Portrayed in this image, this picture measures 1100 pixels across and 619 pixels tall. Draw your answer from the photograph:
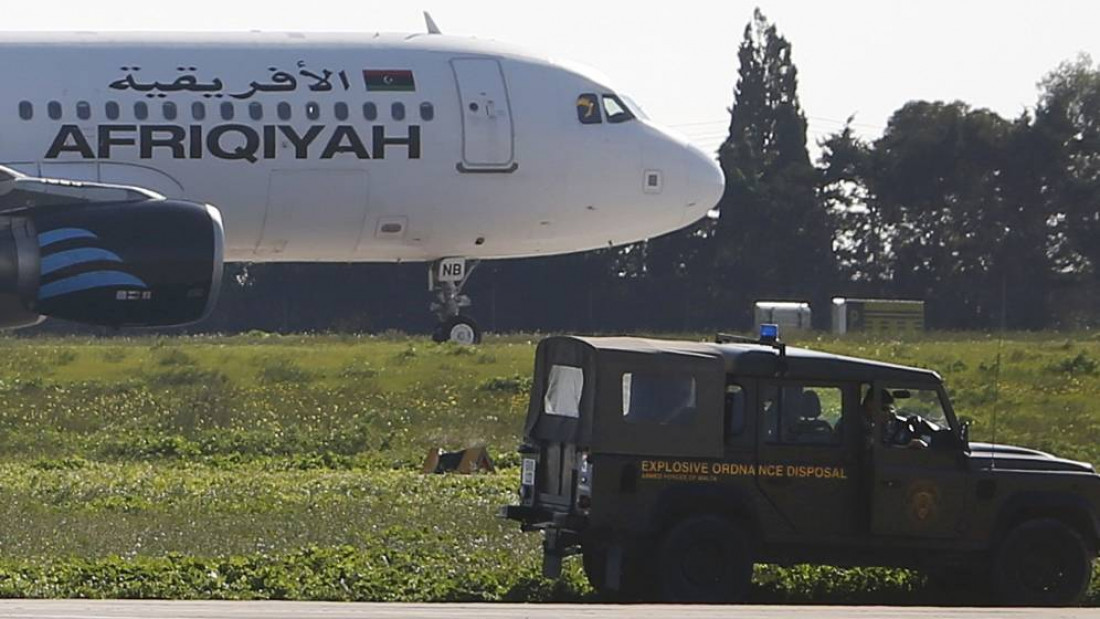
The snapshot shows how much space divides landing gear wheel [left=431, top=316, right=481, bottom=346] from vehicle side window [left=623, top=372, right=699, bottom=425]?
21.5m

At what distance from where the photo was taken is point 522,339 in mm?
42875

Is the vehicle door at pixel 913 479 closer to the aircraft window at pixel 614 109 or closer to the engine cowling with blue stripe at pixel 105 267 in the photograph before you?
the engine cowling with blue stripe at pixel 105 267

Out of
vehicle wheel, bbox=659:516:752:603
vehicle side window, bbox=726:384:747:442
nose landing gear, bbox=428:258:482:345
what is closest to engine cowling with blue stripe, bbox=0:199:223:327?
vehicle wheel, bbox=659:516:752:603

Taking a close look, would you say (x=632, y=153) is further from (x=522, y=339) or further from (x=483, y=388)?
(x=522, y=339)

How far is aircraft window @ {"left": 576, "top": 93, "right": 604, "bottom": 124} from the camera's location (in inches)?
1350

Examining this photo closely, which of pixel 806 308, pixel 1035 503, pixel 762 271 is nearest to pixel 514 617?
pixel 1035 503

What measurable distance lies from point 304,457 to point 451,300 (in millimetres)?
11083

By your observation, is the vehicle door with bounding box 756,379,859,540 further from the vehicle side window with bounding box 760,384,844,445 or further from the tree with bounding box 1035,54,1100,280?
the tree with bounding box 1035,54,1100,280

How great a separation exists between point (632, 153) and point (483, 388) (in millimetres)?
5644

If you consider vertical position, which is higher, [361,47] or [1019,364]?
[361,47]

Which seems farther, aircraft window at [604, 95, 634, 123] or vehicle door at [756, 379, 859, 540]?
aircraft window at [604, 95, 634, 123]

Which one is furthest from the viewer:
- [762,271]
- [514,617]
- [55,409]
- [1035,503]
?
[762,271]

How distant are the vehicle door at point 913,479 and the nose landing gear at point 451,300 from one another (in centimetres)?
2070

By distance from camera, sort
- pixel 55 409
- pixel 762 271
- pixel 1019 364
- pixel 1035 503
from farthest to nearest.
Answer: pixel 762 271 < pixel 1019 364 < pixel 55 409 < pixel 1035 503
